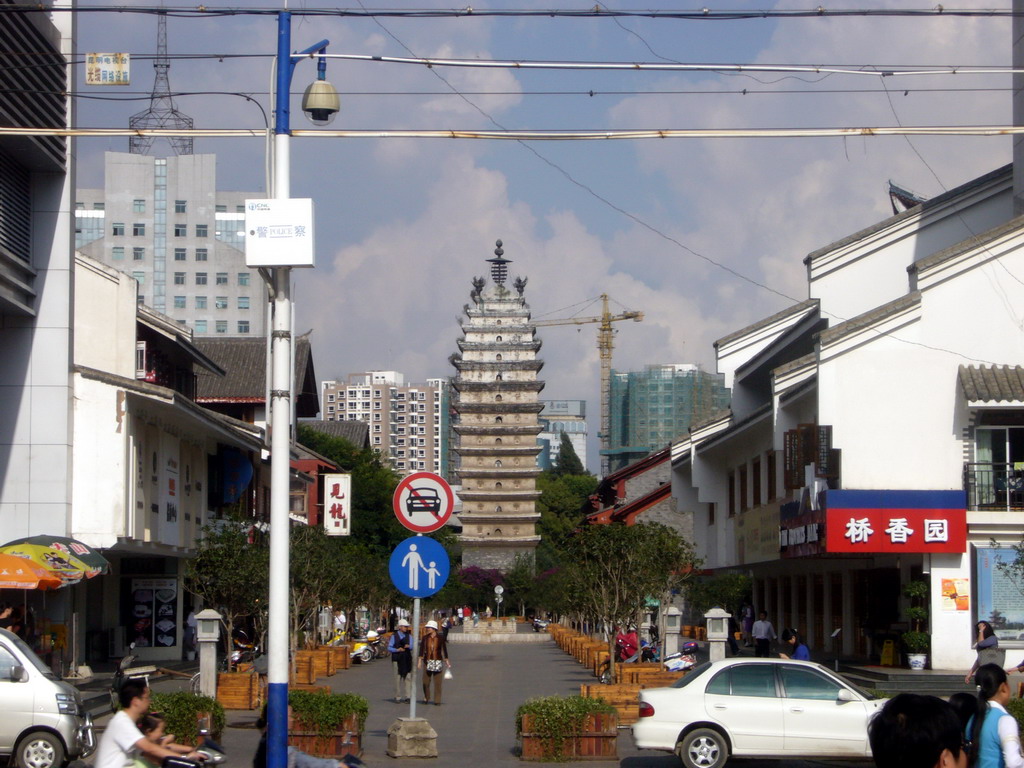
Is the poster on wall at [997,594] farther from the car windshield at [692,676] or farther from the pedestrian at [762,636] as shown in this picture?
the car windshield at [692,676]

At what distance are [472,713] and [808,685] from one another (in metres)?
9.88

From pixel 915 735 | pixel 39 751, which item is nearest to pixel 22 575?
pixel 39 751

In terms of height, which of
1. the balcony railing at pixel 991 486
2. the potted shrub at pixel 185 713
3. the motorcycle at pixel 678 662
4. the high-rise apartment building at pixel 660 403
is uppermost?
the high-rise apartment building at pixel 660 403

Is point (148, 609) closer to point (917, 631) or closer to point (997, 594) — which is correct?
point (917, 631)

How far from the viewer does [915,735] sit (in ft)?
16.2

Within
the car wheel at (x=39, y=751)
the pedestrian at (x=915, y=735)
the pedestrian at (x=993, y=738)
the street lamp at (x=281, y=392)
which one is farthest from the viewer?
the car wheel at (x=39, y=751)

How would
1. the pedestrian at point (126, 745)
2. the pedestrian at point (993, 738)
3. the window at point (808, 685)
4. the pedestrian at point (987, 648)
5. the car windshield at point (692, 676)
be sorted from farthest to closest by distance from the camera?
the pedestrian at point (987, 648), the car windshield at point (692, 676), the window at point (808, 685), the pedestrian at point (126, 745), the pedestrian at point (993, 738)

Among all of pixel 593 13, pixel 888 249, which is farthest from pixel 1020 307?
pixel 593 13

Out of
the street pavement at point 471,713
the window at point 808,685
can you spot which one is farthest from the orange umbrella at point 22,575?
the window at point 808,685

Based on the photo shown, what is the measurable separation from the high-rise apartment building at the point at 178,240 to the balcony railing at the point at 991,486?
79.8 metres

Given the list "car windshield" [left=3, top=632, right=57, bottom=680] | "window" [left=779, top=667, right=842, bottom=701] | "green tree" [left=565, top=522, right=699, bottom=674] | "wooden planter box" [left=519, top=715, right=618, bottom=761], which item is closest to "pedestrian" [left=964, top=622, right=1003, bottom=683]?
"window" [left=779, top=667, right=842, bottom=701]

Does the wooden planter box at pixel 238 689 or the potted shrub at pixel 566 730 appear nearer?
the potted shrub at pixel 566 730

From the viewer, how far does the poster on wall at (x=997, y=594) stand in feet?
92.7

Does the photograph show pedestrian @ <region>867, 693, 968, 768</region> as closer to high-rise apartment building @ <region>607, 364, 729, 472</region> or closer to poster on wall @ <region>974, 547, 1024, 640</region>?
poster on wall @ <region>974, 547, 1024, 640</region>
